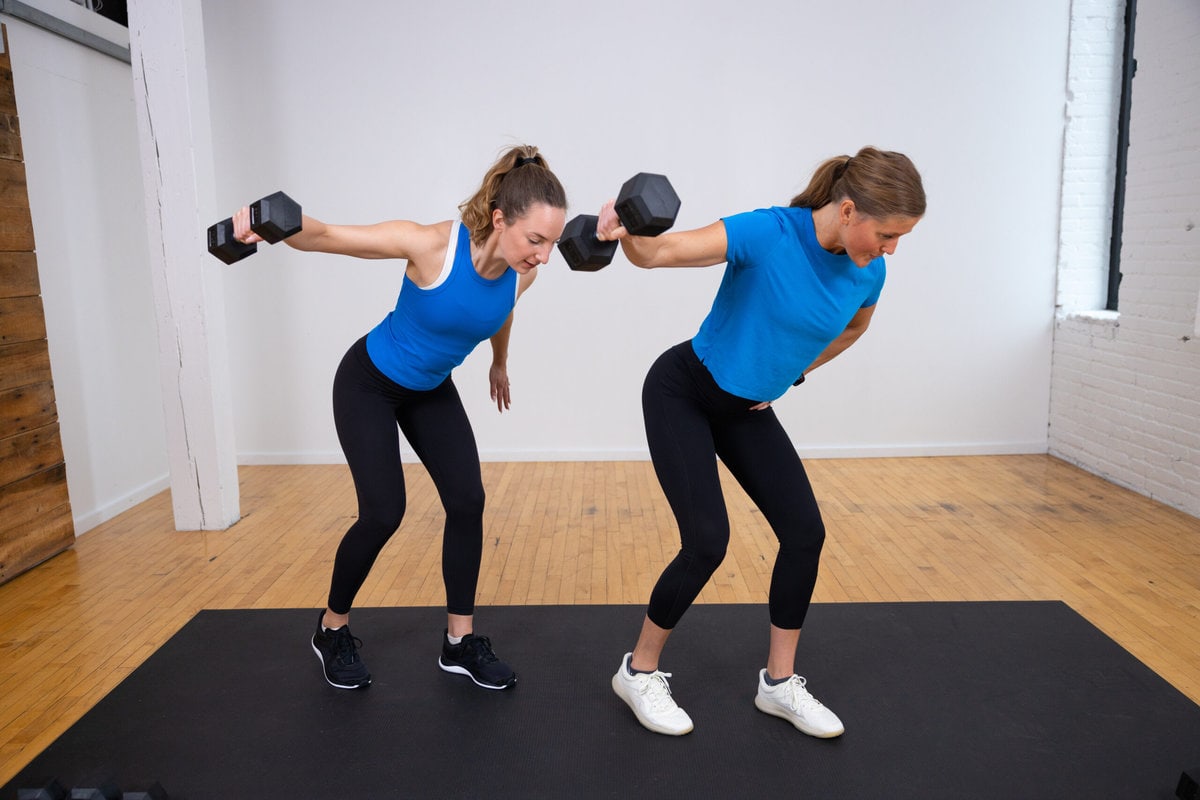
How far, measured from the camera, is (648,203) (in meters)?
1.59

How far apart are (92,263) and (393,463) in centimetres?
231

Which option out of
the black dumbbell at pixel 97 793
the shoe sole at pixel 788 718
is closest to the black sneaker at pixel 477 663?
the shoe sole at pixel 788 718

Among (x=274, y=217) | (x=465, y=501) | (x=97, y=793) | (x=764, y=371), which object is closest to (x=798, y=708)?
(x=764, y=371)

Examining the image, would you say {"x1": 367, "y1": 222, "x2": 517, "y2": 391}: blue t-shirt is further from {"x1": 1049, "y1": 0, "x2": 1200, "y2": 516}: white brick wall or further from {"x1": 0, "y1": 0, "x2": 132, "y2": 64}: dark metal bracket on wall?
{"x1": 1049, "y1": 0, "x2": 1200, "y2": 516}: white brick wall

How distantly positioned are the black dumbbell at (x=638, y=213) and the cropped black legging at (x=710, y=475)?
1.30 ft

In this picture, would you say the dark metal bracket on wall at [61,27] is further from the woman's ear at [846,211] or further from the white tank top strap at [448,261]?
the woman's ear at [846,211]

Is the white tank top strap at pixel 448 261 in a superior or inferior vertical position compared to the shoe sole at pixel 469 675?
superior

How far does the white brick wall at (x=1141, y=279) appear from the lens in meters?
3.68

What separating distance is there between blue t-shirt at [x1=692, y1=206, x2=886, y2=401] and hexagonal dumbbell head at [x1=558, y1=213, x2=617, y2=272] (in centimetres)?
26

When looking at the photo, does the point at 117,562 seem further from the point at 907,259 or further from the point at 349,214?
the point at 907,259

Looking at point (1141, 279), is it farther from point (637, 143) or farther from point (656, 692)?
point (656, 692)

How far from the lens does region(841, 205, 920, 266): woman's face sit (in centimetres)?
174

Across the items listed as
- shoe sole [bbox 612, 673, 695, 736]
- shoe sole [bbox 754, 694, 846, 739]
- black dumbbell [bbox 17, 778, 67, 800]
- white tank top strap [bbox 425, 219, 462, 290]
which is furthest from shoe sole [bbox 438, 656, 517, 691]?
white tank top strap [bbox 425, 219, 462, 290]

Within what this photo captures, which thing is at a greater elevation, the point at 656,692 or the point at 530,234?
the point at 530,234
